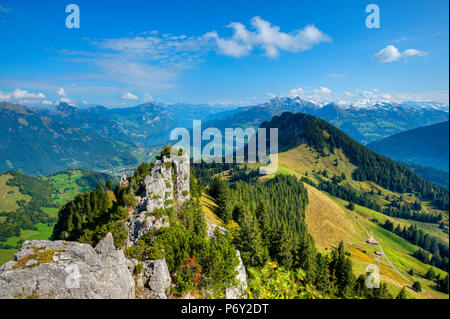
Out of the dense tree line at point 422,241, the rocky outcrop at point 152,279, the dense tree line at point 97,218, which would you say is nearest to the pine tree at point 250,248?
the rocky outcrop at point 152,279

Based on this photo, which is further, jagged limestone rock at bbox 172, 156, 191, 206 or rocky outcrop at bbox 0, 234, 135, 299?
jagged limestone rock at bbox 172, 156, 191, 206

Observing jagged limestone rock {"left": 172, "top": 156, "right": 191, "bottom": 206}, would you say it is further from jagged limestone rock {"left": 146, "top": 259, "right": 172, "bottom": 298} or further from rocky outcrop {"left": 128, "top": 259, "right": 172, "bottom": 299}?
jagged limestone rock {"left": 146, "top": 259, "right": 172, "bottom": 298}

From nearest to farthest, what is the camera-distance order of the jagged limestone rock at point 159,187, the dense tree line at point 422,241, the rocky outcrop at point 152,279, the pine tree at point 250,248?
the rocky outcrop at point 152,279
the pine tree at point 250,248
the jagged limestone rock at point 159,187
the dense tree line at point 422,241

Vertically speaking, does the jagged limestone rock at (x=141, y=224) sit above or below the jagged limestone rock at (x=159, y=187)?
below

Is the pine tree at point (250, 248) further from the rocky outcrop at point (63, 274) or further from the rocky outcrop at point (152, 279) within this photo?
the rocky outcrop at point (63, 274)

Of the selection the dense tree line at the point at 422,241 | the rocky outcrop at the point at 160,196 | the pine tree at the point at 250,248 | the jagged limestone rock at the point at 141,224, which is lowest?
the dense tree line at the point at 422,241

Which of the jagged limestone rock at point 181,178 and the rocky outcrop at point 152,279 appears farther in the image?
the jagged limestone rock at point 181,178

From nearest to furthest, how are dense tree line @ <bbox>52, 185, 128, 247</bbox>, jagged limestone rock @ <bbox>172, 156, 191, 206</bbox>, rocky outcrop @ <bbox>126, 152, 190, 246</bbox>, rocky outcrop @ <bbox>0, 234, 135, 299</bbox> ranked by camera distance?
rocky outcrop @ <bbox>0, 234, 135, 299</bbox>, dense tree line @ <bbox>52, 185, 128, 247</bbox>, rocky outcrop @ <bbox>126, 152, 190, 246</bbox>, jagged limestone rock @ <bbox>172, 156, 191, 206</bbox>

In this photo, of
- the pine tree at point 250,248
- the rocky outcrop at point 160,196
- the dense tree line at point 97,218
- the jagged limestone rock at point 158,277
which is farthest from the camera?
the pine tree at point 250,248

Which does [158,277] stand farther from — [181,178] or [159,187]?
[181,178]

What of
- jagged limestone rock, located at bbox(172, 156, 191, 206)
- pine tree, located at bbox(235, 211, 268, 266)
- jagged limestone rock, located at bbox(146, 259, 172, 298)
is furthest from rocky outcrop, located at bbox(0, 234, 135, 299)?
jagged limestone rock, located at bbox(172, 156, 191, 206)
